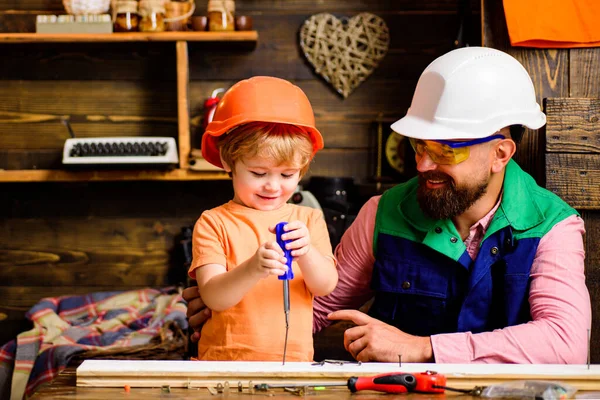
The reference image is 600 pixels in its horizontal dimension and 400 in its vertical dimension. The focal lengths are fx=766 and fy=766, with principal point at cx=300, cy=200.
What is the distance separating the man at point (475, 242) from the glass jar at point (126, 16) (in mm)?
2109

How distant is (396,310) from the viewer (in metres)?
2.27

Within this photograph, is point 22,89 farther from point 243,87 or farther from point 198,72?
point 243,87

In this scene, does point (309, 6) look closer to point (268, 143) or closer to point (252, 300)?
point (268, 143)

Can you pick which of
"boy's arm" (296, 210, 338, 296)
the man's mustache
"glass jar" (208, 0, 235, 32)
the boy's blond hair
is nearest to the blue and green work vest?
the man's mustache

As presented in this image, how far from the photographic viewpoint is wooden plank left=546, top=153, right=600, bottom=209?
2395 millimetres

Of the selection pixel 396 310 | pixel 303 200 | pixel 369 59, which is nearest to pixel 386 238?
pixel 396 310

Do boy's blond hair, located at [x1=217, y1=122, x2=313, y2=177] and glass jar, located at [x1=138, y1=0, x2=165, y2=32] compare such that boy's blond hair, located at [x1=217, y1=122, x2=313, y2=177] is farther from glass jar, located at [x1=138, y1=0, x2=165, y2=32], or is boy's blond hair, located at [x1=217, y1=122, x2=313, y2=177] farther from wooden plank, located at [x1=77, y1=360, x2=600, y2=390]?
glass jar, located at [x1=138, y1=0, x2=165, y2=32]

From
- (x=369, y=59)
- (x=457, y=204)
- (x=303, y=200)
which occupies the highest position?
(x=369, y=59)

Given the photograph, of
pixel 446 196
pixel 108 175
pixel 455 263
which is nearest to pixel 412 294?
pixel 455 263

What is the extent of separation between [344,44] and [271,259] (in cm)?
274

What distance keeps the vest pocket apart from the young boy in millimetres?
425

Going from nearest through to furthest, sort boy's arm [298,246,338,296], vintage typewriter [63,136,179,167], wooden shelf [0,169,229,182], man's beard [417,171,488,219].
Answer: boy's arm [298,246,338,296]
man's beard [417,171,488,219]
vintage typewriter [63,136,179,167]
wooden shelf [0,169,229,182]

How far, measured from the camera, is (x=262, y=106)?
1.77m

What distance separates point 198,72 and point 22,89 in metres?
0.97
